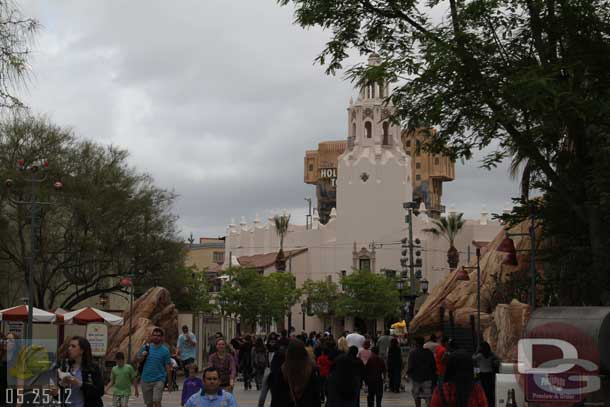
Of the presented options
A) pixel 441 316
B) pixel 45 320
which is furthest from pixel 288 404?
pixel 441 316

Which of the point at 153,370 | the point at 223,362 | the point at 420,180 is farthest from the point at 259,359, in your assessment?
the point at 420,180

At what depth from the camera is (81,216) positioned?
159ft

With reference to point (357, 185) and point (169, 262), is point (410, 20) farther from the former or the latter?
point (357, 185)

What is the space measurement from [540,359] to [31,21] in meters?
8.03

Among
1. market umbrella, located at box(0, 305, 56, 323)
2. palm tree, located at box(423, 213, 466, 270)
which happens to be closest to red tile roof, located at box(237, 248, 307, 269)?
palm tree, located at box(423, 213, 466, 270)

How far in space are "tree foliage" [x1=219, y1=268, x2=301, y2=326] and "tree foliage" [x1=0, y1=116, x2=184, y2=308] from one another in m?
39.7

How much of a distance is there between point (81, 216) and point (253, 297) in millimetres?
44708

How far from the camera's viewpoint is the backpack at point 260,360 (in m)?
30.5

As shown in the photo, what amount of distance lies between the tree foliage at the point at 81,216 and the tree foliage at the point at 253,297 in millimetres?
39712

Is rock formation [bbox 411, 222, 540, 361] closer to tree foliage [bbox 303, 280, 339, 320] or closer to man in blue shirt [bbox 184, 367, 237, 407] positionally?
man in blue shirt [bbox 184, 367, 237, 407]

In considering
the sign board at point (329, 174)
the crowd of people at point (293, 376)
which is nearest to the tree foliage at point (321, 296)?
the sign board at point (329, 174)

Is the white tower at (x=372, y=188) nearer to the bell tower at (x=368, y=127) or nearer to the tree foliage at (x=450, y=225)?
the bell tower at (x=368, y=127)

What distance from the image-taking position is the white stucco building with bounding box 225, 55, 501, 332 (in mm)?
107875

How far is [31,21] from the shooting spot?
1212 centimetres
